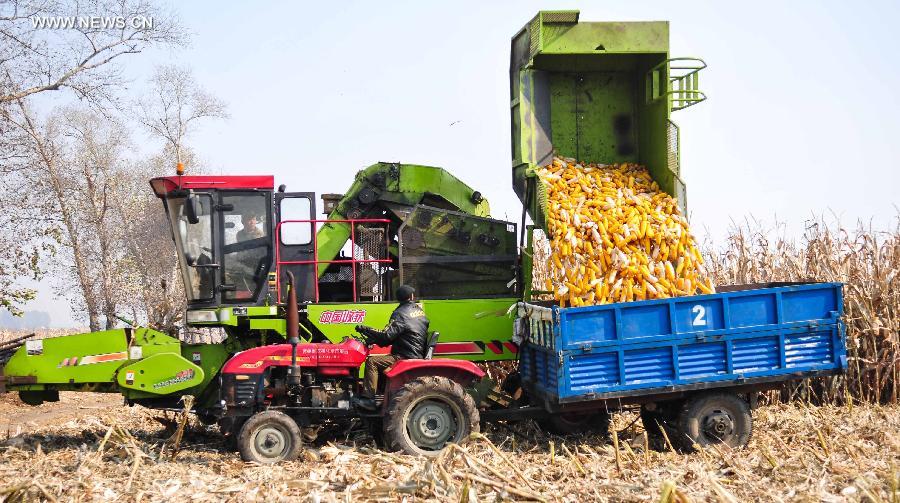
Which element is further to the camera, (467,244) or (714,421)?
(467,244)

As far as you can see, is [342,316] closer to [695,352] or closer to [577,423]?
[577,423]

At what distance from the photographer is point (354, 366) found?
9406mm

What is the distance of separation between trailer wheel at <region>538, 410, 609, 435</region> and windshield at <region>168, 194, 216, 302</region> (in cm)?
422

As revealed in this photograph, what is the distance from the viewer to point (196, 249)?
10094 millimetres

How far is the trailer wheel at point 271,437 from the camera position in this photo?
865cm

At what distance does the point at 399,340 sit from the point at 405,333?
11cm

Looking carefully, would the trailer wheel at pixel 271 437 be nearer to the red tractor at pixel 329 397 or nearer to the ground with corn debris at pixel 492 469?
the red tractor at pixel 329 397

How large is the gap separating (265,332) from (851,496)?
6611 mm

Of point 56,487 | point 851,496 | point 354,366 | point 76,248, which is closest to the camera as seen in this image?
point 851,496

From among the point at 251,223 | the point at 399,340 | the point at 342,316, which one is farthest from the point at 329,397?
the point at 251,223

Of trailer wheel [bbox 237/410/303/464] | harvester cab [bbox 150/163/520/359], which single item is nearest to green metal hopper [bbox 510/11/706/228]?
harvester cab [bbox 150/163/520/359]

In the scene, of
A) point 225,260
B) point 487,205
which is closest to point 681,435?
point 487,205

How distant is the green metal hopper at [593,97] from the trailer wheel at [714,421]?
2318mm

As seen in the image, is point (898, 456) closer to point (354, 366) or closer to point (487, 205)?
point (354, 366)
